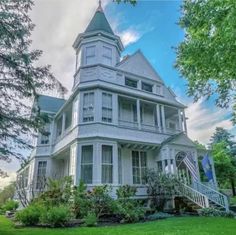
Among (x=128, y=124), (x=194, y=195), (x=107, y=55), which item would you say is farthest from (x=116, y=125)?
(x=194, y=195)

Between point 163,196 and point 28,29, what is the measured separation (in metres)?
11.8

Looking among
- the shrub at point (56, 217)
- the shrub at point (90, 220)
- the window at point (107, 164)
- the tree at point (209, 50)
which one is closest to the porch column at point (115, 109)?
the window at point (107, 164)

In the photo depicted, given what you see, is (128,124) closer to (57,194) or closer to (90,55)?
(90,55)

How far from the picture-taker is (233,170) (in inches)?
1125

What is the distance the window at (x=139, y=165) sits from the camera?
16.1 metres

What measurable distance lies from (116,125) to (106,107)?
138cm

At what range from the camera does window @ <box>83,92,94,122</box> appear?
14819 mm

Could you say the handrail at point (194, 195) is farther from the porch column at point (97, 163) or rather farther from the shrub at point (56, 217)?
the shrub at point (56, 217)

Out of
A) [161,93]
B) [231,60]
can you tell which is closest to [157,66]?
[161,93]

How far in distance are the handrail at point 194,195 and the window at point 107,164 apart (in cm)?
454

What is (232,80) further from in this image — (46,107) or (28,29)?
(46,107)

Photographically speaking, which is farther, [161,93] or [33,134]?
[161,93]

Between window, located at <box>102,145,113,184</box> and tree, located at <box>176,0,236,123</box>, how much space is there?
19.6 feet

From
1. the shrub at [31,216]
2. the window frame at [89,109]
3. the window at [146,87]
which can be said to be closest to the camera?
the shrub at [31,216]
